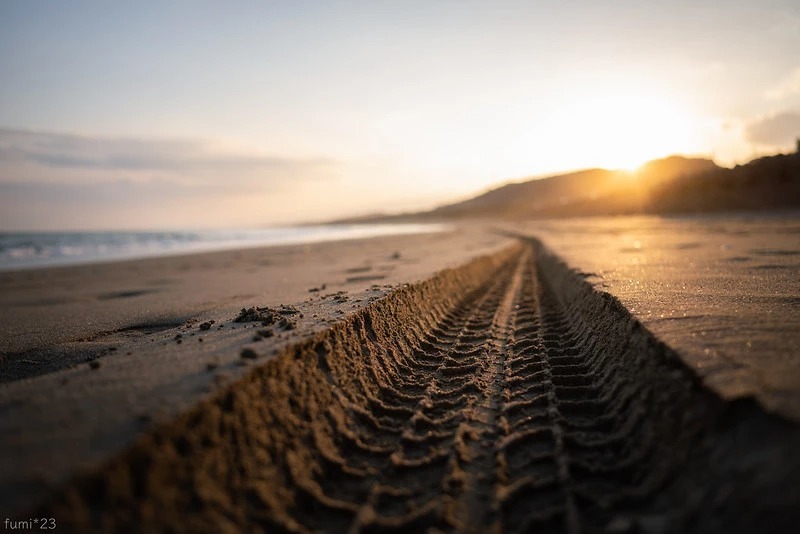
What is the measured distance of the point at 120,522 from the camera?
160cm

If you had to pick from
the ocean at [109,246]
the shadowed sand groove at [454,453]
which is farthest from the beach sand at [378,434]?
the ocean at [109,246]

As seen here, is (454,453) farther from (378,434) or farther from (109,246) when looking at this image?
(109,246)

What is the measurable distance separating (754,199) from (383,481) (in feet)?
118

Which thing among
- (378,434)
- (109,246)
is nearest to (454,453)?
(378,434)

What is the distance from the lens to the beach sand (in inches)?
67.1

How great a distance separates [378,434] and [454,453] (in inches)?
20.6

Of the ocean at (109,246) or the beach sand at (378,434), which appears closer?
the beach sand at (378,434)

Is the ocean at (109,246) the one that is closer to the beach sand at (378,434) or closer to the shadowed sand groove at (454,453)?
the beach sand at (378,434)

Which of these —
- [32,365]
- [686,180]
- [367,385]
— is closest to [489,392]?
[367,385]

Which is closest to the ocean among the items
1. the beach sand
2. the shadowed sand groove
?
the beach sand

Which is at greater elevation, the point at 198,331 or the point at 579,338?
the point at 198,331

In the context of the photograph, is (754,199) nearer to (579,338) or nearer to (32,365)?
(579,338)

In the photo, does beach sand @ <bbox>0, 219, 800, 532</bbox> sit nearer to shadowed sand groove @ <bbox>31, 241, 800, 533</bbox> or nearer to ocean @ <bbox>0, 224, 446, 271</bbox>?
shadowed sand groove @ <bbox>31, 241, 800, 533</bbox>

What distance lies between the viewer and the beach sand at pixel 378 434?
170 centimetres
